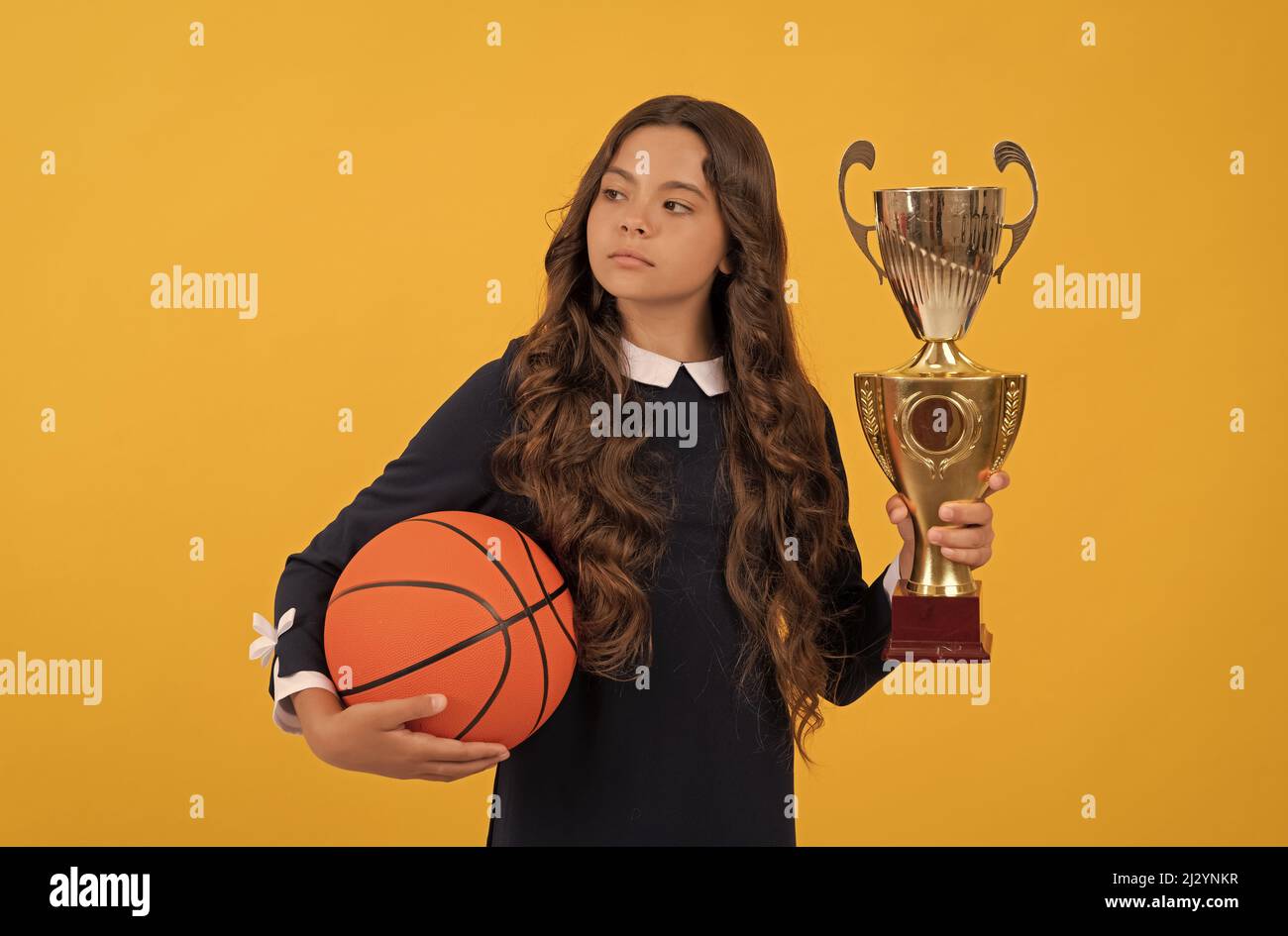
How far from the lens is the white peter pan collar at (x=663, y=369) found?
226 cm

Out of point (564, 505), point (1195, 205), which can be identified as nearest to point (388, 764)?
point (564, 505)

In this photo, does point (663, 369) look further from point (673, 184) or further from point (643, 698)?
point (643, 698)

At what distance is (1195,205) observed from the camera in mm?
3707

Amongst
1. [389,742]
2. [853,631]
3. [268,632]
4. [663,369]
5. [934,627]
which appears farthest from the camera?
[853,631]

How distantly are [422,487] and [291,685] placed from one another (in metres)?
0.37

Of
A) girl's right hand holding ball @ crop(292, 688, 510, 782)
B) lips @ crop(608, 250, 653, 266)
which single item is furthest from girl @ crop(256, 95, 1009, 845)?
girl's right hand holding ball @ crop(292, 688, 510, 782)

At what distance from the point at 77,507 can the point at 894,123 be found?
2430 millimetres

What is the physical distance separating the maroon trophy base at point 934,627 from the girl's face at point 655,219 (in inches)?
24.3

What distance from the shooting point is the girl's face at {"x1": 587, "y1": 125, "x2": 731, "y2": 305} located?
7.15ft

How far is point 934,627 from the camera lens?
2.16 metres

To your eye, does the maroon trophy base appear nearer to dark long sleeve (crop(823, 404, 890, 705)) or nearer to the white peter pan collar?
dark long sleeve (crop(823, 404, 890, 705))

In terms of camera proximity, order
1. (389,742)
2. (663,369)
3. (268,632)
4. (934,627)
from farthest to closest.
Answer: (663,369) < (934,627) < (268,632) < (389,742)

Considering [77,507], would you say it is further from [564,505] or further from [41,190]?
[564,505]

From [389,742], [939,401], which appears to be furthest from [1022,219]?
[389,742]
